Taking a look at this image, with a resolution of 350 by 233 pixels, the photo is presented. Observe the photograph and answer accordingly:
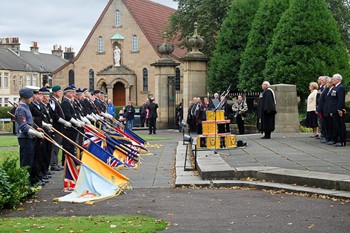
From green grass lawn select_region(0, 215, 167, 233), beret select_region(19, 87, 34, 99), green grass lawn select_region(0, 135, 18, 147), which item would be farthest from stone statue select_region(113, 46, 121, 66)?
green grass lawn select_region(0, 215, 167, 233)

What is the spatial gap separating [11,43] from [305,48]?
65.2 metres

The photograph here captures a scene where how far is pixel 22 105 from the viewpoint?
481 inches

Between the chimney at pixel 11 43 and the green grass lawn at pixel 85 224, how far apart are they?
260 ft

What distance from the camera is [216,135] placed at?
680 inches

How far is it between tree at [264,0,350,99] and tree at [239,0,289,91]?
2302 mm

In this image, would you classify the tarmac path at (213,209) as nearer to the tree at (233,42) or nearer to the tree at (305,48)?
the tree at (305,48)

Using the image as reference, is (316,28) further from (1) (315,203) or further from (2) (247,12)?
(1) (315,203)

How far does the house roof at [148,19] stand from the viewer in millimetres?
64812

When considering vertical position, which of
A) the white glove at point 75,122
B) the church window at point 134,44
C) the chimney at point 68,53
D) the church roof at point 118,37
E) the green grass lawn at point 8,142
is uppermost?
the chimney at point 68,53

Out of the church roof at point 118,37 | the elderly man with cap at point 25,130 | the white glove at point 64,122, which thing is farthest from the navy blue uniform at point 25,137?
the church roof at point 118,37

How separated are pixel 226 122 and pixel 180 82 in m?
38.6

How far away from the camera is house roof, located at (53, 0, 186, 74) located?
64812 millimetres

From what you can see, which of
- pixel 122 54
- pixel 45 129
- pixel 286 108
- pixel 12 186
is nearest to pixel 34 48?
pixel 122 54

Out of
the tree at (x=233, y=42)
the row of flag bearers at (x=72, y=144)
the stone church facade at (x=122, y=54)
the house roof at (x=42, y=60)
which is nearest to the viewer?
the row of flag bearers at (x=72, y=144)
